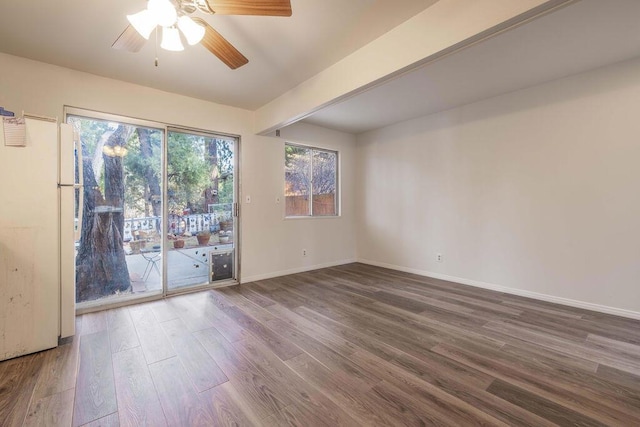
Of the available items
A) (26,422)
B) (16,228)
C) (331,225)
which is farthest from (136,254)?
(331,225)

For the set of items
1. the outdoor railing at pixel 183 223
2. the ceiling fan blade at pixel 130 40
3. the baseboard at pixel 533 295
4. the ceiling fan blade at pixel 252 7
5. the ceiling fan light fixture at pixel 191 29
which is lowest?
the baseboard at pixel 533 295

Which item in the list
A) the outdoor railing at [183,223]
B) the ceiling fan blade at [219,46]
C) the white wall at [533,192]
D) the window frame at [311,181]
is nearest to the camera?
the ceiling fan blade at [219,46]

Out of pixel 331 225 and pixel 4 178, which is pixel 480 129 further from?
pixel 4 178

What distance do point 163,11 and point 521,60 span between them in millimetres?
3171

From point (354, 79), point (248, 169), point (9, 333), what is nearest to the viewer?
point (9, 333)

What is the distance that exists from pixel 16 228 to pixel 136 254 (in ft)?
4.49

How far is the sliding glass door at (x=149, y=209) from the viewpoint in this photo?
3.13 meters

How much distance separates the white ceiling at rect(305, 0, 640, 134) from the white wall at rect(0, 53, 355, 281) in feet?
4.26

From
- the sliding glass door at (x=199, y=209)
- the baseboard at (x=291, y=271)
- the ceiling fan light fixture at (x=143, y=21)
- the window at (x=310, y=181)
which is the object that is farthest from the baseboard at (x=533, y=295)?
the ceiling fan light fixture at (x=143, y=21)

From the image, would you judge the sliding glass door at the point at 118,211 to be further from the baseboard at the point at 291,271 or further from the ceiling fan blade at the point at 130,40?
the ceiling fan blade at the point at 130,40

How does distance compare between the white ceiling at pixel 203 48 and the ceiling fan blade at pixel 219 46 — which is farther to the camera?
the white ceiling at pixel 203 48

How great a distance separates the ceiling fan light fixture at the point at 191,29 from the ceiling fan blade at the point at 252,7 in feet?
0.50

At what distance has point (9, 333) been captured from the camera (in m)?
2.08

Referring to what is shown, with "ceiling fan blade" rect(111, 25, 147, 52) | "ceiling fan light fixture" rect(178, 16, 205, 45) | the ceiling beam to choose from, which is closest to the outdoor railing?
the ceiling beam
